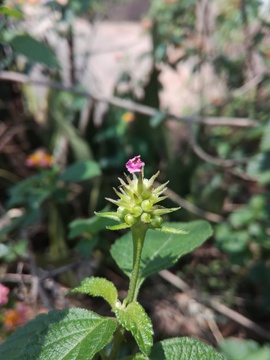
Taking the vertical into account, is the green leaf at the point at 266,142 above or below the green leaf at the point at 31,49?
below

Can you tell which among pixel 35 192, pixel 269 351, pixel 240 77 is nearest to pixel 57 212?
pixel 35 192

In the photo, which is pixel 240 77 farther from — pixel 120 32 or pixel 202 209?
pixel 120 32

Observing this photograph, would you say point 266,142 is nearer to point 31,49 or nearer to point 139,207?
point 31,49

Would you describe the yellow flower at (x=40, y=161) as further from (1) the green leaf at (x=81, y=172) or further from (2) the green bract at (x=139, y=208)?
(2) the green bract at (x=139, y=208)

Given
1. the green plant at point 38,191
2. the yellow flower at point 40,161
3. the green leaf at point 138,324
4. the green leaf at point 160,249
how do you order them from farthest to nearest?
the yellow flower at point 40,161 → the green plant at point 38,191 → the green leaf at point 160,249 → the green leaf at point 138,324

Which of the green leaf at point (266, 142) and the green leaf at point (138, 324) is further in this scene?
the green leaf at point (266, 142)

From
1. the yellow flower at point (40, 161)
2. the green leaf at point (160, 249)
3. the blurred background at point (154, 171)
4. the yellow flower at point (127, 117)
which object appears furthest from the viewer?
the yellow flower at point (127, 117)

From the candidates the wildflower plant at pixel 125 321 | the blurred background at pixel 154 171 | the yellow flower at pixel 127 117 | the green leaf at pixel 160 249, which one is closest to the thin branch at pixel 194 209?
the blurred background at pixel 154 171
